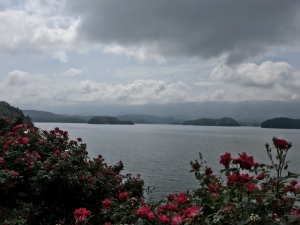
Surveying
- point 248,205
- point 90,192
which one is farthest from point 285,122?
point 248,205

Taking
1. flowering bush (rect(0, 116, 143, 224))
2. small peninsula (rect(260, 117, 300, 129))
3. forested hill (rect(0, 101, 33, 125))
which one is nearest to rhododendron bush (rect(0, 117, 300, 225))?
flowering bush (rect(0, 116, 143, 224))

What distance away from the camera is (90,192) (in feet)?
22.6

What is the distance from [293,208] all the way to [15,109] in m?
87.3

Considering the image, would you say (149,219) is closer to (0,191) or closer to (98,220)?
(98,220)

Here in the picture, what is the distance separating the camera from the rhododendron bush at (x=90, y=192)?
287cm

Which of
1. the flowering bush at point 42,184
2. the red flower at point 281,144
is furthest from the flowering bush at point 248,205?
the flowering bush at point 42,184

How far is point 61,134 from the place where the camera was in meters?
8.62

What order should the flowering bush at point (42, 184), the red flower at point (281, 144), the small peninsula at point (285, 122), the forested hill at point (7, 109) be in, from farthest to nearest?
the small peninsula at point (285, 122), the forested hill at point (7, 109), the flowering bush at point (42, 184), the red flower at point (281, 144)

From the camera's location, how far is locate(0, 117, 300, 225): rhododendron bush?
9.41 feet

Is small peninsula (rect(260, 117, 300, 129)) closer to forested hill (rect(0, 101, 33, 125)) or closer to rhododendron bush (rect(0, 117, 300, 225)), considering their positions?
forested hill (rect(0, 101, 33, 125))

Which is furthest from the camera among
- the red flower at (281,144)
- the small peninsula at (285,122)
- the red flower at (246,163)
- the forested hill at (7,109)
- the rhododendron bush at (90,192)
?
the small peninsula at (285,122)

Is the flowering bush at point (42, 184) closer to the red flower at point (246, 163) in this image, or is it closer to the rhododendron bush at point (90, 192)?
the rhododendron bush at point (90, 192)

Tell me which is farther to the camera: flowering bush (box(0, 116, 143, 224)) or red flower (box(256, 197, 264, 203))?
flowering bush (box(0, 116, 143, 224))

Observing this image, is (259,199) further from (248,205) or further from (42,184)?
(42,184)
